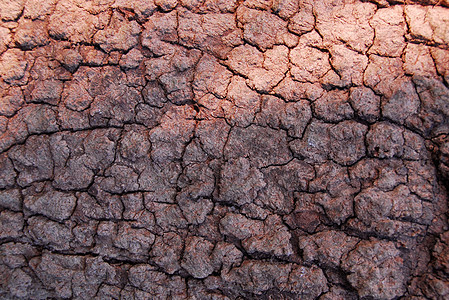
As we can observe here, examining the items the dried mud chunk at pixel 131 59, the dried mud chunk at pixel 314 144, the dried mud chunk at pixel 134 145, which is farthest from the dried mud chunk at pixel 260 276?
the dried mud chunk at pixel 131 59

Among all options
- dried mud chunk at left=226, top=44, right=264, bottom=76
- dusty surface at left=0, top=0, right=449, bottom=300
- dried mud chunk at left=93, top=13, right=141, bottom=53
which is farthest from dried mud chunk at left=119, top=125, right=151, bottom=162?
dried mud chunk at left=226, top=44, right=264, bottom=76

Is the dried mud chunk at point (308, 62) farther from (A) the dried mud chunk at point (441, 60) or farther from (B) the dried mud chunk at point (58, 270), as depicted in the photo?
(B) the dried mud chunk at point (58, 270)

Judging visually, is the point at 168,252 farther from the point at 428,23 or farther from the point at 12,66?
the point at 428,23

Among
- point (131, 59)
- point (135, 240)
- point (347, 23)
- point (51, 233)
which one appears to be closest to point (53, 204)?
point (51, 233)

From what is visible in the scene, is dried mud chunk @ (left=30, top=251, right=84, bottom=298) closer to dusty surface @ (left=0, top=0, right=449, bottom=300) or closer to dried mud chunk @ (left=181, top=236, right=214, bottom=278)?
dusty surface @ (left=0, top=0, right=449, bottom=300)

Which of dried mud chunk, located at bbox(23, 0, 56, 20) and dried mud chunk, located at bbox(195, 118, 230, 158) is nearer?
dried mud chunk, located at bbox(195, 118, 230, 158)

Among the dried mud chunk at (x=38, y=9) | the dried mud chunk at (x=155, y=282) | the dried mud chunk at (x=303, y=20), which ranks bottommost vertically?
the dried mud chunk at (x=155, y=282)
